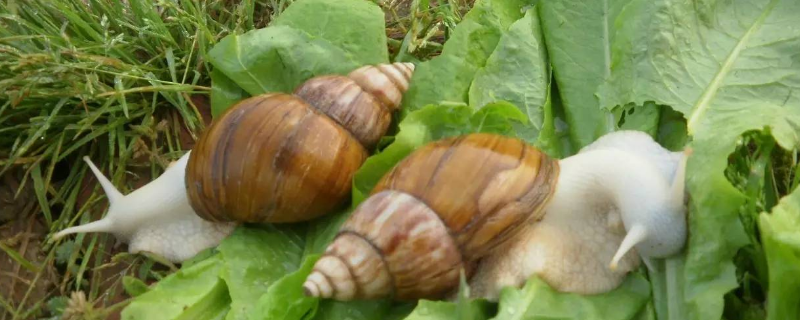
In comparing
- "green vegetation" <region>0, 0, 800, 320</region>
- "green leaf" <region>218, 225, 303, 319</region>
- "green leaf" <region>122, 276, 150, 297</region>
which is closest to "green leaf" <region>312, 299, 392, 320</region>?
"green vegetation" <region>0, 0, 800, 320</region>

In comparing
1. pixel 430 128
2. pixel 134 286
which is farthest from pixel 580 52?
pixel 134 286

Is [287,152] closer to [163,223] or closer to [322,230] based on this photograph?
[322,230]

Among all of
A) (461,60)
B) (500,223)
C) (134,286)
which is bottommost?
(134,286)

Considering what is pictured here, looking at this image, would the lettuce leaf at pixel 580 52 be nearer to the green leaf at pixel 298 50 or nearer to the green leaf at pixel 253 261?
the green leaf at pixel 298 50

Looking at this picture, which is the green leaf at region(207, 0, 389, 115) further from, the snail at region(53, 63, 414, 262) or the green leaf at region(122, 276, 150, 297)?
the green leaf at region(122, 276, 150, 297)

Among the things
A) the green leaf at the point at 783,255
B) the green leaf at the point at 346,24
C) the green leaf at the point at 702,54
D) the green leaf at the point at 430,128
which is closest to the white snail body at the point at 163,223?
the green leaf at the point at 430,128
